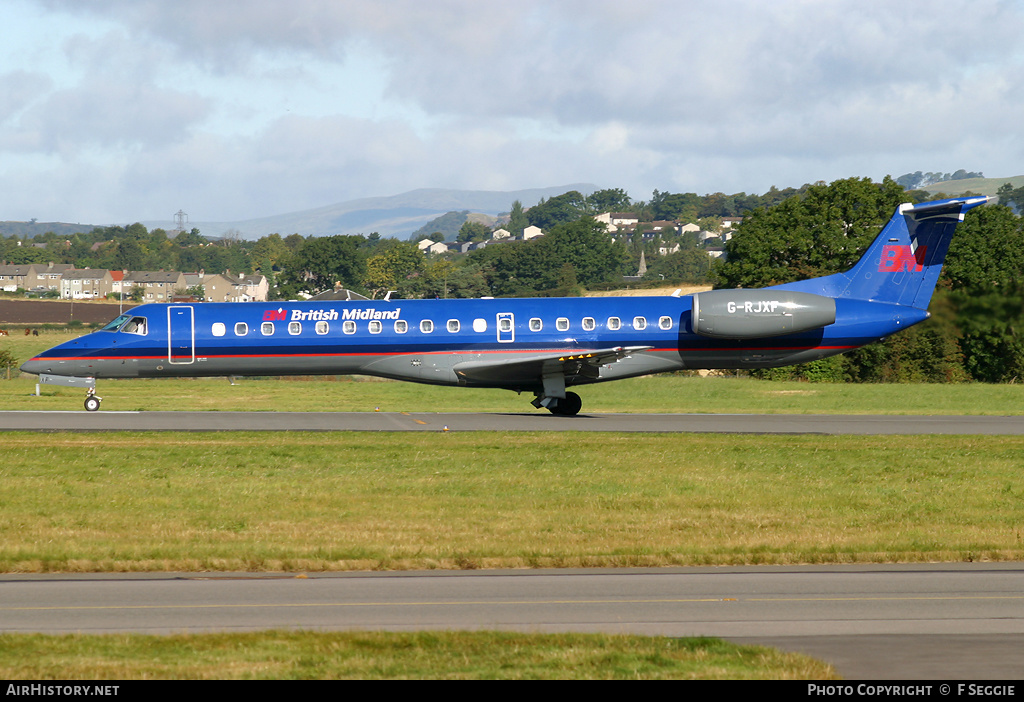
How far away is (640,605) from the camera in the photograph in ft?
35.6

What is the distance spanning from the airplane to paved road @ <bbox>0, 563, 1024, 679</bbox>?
17.7m

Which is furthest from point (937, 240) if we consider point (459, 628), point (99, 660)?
point (99, 660)

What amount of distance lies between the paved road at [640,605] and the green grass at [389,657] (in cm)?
51

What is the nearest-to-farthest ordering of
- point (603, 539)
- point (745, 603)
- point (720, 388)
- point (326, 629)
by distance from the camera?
point (326, 629) < point (745, 603) < point (603, 539) < point (720, 388)

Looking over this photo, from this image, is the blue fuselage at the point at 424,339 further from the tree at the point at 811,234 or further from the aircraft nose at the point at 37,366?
the tree at the point at 811,234

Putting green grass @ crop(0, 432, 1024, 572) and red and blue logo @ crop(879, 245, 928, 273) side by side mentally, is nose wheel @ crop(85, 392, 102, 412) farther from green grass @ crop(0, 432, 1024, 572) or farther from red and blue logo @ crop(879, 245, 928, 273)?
red and blue logo @ crop(879, 245, 928, 273)

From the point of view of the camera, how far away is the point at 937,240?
3186 centimetres

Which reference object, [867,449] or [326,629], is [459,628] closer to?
[326,629]

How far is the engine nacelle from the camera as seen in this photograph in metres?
29.9

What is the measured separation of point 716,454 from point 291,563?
11.4m

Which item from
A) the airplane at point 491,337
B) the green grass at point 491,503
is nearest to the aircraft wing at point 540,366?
the airplane at point 491,337

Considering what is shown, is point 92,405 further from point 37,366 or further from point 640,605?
point 640,605

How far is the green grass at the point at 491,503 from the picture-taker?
43.4ft

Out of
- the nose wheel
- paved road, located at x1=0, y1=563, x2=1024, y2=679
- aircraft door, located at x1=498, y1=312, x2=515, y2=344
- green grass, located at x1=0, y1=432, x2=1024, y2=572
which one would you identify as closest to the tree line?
aircraft door, located at x1=498, y1=312, x2=515, y2=344
